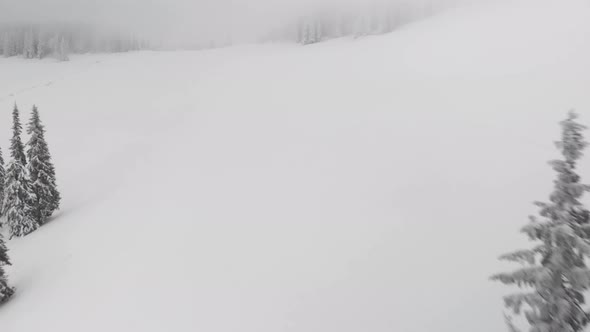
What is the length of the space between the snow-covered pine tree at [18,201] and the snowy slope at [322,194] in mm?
2068

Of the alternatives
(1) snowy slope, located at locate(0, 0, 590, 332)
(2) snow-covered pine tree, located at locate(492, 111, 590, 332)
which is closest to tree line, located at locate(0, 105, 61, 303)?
(1) snowy slope, located at locate(0, 0, 590, 332)

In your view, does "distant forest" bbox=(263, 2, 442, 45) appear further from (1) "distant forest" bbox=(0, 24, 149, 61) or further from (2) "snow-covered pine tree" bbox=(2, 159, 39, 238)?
(2) "snow-covered pine tree" bbox=(2, 159, 39, 238)

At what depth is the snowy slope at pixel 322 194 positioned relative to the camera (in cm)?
1638

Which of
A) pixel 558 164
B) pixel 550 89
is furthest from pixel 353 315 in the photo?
pixel 550 89

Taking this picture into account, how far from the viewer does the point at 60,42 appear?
123 metres

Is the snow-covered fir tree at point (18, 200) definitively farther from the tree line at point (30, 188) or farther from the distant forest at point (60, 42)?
the distant forest at point (60, 42)

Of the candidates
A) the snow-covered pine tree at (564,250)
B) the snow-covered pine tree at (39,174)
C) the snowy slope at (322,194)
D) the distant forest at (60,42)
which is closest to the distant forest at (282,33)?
the distant forest at (60,42)

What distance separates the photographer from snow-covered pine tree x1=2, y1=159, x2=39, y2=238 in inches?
1341

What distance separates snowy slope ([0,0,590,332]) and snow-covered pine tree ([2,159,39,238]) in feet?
6.78

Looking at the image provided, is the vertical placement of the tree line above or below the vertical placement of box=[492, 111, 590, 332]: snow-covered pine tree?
below

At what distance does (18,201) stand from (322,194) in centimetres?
2728

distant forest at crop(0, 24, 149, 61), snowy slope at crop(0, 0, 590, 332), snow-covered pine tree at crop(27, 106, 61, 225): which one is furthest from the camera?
distant forest at crop(0, 24, 149, 61)

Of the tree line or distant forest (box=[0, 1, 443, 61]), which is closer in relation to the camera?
the tree line

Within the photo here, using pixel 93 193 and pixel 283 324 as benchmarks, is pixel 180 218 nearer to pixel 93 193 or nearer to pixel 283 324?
pixel 283 324
